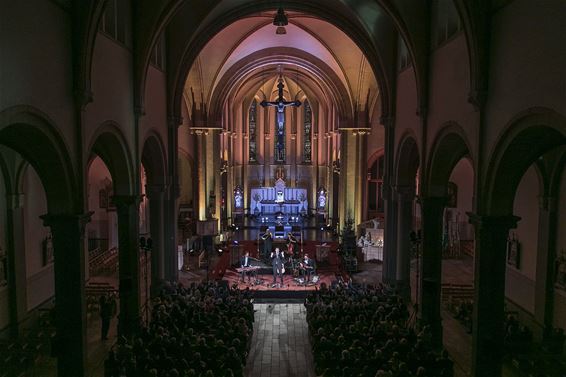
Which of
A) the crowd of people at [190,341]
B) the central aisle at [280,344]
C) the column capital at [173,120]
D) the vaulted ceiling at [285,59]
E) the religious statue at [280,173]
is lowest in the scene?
the central aisle at [280,344]

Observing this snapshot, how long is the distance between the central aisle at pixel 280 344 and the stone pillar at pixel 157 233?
4.05 m

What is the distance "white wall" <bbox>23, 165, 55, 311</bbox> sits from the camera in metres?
16.0

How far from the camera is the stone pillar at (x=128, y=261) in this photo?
1462 centimetres

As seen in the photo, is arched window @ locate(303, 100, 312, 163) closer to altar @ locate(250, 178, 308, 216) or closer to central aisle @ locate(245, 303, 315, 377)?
altar @ locate(250, 178, 308, 216)

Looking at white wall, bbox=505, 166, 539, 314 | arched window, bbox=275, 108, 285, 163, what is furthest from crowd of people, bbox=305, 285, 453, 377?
arched window, bbox=275, 108, 285, 163

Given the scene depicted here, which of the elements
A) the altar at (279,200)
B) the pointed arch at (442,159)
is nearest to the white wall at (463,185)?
the pointed arch at (442,159)

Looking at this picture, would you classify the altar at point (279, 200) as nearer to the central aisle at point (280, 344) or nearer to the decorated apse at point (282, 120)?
the decorated apse at point (282, 120)

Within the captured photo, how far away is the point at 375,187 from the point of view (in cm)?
3303

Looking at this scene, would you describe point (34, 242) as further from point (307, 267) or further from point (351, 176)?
point (351, 176)

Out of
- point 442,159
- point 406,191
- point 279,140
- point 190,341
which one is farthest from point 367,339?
point 279,140

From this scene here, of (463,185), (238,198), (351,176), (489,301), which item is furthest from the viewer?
(238,198)

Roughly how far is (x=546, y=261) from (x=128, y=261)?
12.5 meters

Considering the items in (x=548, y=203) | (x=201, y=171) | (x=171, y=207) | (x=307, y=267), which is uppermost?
(x=201, y=171)

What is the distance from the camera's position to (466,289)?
18938mm
